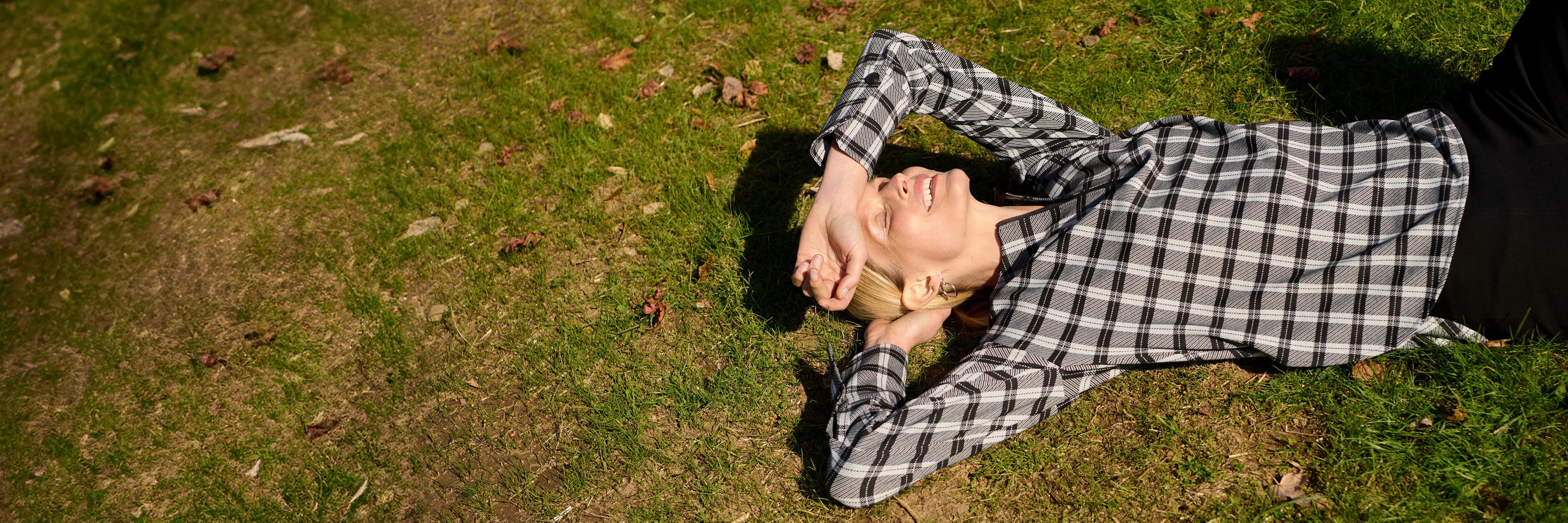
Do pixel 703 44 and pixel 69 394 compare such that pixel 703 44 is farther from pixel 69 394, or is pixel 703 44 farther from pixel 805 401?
pixel 69 394

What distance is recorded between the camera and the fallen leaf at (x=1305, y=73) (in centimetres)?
460

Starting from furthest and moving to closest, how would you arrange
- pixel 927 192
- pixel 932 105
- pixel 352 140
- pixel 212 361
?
pixel 352 140 < pixel 212 361 < pixel 932 105 < pixel 927 192

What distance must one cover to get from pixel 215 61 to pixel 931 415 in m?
7.32

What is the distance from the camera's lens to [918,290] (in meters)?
3.81

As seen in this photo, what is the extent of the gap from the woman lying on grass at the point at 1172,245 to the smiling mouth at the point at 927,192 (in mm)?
11

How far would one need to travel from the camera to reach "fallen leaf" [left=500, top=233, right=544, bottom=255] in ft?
16.5

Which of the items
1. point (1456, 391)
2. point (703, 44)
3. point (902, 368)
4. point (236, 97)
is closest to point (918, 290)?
point (902, 368)

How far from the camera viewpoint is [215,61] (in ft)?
23.3

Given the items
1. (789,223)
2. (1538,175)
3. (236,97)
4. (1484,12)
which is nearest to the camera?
(1538,175)

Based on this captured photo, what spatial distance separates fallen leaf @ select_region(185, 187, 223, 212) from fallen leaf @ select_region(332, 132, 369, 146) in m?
0.95

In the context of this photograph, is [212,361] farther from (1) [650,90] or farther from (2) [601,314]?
(1) [650,90]

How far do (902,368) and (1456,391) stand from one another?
2408mm

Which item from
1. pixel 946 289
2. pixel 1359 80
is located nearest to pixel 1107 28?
pixel 1359 80

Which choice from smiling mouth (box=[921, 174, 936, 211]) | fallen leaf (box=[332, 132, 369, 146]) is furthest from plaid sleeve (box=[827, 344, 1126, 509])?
fallen leaf (box=[332, 132, 369, 146])
